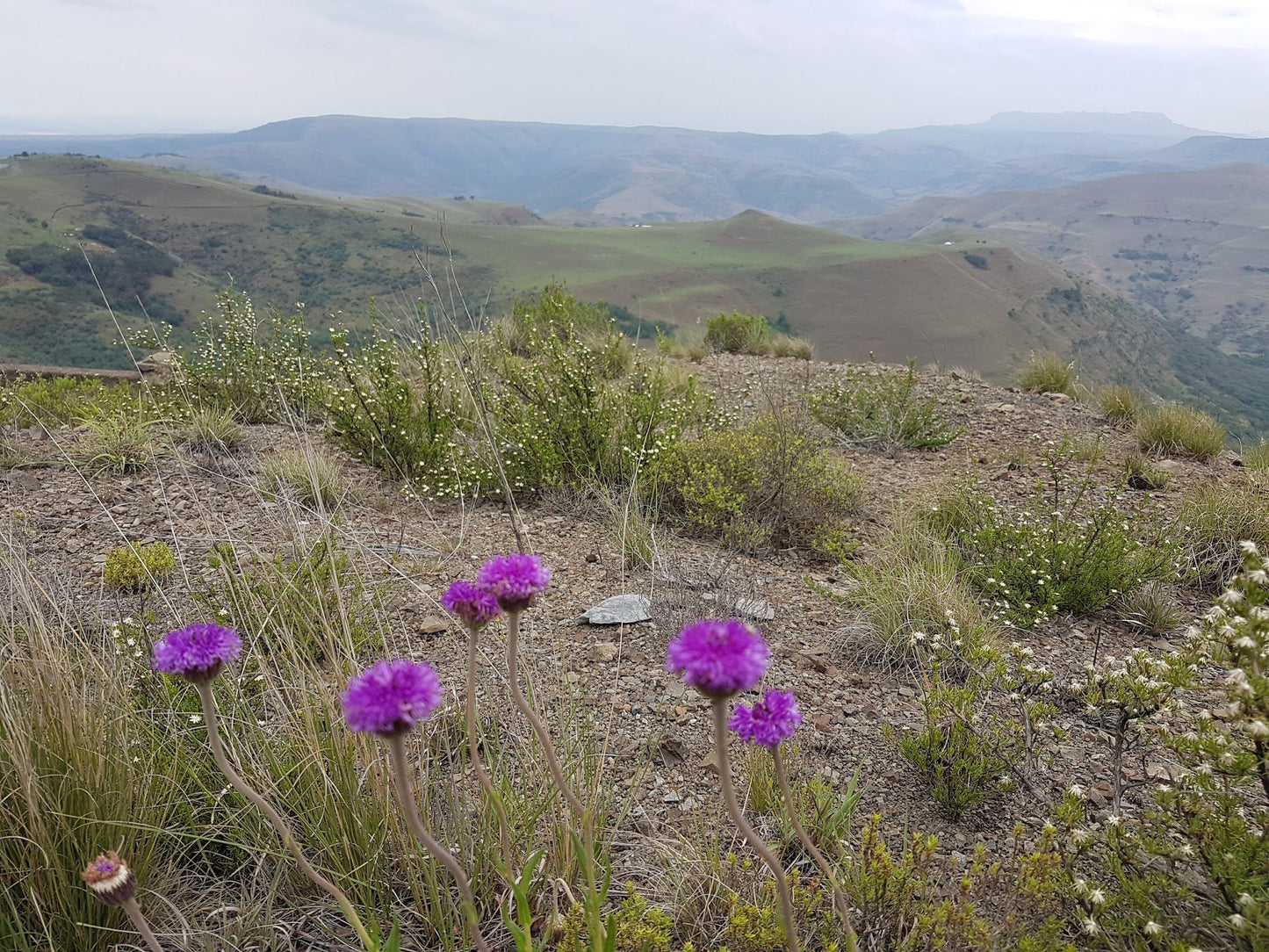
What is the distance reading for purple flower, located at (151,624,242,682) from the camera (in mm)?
1199

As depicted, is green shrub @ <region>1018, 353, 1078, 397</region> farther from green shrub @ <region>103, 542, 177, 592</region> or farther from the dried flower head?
the dried flower head

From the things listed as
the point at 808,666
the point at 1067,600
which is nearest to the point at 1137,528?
the point at 1067,600

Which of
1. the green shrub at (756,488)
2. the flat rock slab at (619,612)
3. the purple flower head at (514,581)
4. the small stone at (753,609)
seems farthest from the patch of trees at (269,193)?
the purple flower head at (514,581)

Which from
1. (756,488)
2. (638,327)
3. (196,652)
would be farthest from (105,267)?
(196,652)

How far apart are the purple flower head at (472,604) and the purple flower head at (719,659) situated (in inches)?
15.8

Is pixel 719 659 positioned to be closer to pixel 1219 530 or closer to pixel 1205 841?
pixel 1205 841

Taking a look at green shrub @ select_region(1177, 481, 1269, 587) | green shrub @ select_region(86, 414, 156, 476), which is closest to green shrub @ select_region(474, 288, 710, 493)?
green shrub @ select_region(86, 414, 156, 476)

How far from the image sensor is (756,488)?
4.91 metres

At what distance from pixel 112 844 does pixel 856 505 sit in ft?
15.0

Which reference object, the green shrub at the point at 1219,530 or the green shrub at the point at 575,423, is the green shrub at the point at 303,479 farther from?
the green shrub at the point at 1219,530

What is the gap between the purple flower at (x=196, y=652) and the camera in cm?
120

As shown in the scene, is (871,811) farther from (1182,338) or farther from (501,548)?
(1182,338)

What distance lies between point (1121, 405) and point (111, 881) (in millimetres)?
8670

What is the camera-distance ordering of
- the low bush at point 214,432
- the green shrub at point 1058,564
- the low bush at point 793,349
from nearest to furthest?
the green shrub at point 1058,564 < the low bush at point 214,432 < the low bush at point 793,349
